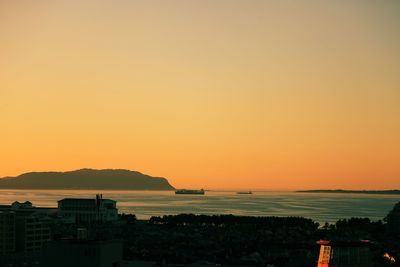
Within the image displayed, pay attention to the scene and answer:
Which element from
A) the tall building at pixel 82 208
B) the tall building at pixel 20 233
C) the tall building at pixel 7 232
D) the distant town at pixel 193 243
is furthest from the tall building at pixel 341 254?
the tall building at pixel 82 208

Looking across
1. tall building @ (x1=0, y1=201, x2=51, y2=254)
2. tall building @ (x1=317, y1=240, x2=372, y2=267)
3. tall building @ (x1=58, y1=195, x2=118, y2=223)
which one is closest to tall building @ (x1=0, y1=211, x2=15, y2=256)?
tall building @ (x1=0, y1=201, x2=51, y2=254)

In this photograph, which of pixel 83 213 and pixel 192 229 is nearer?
pixel 192 229

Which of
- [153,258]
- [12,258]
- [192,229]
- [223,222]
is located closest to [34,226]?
[12,258]

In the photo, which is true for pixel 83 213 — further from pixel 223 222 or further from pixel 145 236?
pixel 145 236

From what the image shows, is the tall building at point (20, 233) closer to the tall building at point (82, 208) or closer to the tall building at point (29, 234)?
the tall building at point (29, 234)

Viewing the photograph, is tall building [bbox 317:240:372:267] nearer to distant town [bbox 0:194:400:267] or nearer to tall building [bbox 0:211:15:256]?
distant town [bbox 0:194:400:267]

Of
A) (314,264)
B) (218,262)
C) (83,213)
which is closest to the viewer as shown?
(314,264)

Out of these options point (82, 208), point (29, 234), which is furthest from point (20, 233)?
point (82, 208)
